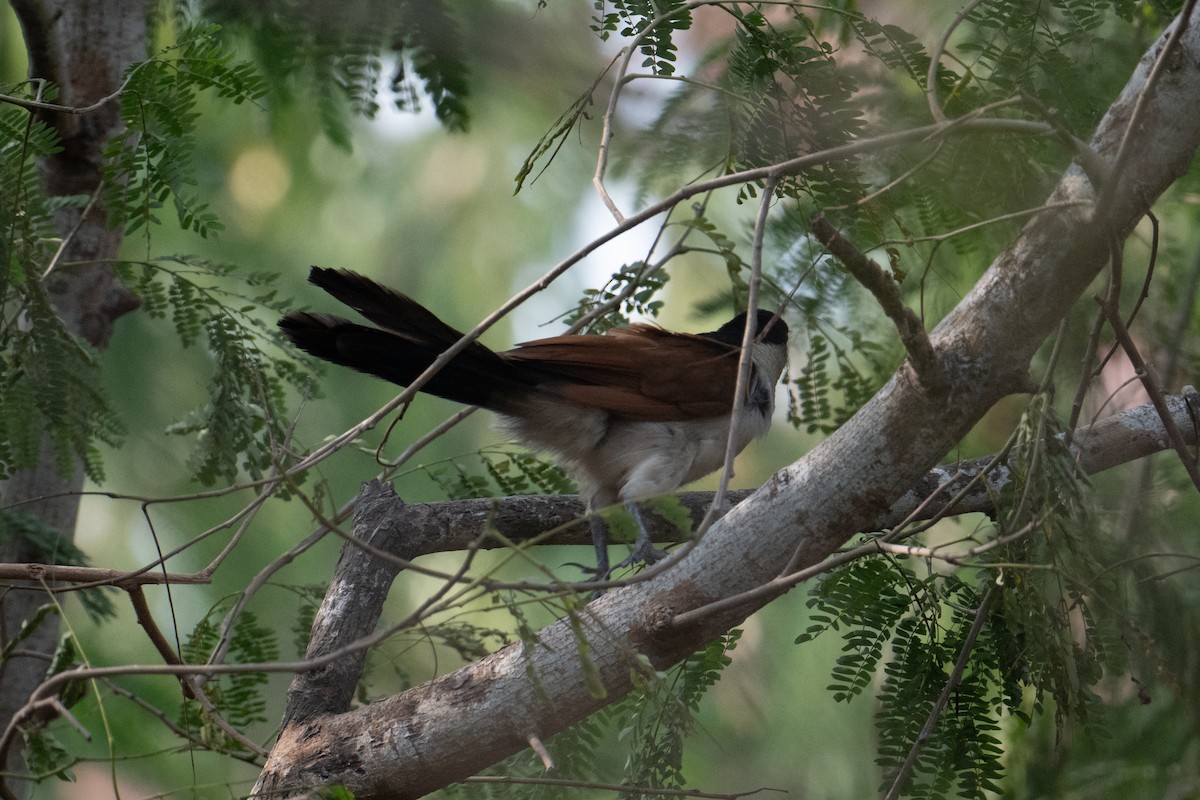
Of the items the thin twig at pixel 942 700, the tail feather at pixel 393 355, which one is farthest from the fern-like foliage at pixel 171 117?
the thin twig at pixel 942 700

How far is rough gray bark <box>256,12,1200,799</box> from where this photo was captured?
1.74m

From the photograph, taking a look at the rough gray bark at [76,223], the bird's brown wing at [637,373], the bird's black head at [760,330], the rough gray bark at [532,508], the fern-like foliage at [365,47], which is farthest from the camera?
the bird's black head at [760,330]

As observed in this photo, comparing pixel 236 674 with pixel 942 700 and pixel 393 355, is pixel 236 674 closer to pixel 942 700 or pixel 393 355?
pixel 393 355

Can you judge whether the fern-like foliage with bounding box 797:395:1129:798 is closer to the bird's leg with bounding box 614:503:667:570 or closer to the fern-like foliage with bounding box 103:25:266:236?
the bird's leg with bounding box 614:503:667:570

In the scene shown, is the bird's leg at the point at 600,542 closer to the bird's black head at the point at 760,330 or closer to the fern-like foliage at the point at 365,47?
the bird's black head at the point at 760,330

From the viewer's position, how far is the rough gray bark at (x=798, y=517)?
174 centimetres

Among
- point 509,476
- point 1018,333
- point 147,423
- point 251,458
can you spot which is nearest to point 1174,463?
point 1018,333

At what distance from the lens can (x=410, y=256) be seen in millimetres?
6715

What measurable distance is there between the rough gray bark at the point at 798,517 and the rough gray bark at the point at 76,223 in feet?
5.12

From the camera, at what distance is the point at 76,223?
10.4 feet

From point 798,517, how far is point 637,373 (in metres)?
1.20

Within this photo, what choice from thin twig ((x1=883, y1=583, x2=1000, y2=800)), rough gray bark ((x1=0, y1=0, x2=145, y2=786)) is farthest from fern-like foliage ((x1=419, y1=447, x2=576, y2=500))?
thin twig ((x1=883, y1=583, x2=1000, y2=800))

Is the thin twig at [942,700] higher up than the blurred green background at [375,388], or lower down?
lower down

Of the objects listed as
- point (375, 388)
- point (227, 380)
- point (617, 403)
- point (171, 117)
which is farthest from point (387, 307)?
point (375, 388)
